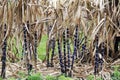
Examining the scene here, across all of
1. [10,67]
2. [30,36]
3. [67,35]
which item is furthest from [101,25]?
[10,67]

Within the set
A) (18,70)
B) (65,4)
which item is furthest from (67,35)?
(18,70)

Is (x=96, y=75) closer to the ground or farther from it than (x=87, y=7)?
closer to the ground

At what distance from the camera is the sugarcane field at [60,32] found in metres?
5.34

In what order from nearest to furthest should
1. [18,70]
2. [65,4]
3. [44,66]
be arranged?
[65,4] < [18,70] < [44,66]

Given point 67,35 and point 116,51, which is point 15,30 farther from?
point 116,51

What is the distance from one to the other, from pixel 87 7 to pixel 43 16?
1.90 ft

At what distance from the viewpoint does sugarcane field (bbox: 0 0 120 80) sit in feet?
17.5

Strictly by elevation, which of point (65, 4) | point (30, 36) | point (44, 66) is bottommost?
point (44, 66)

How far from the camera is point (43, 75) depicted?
567 cm

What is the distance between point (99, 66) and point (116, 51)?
0.90 m

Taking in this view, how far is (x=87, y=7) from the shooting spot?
583 cm

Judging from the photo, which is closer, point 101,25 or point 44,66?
point 101,25

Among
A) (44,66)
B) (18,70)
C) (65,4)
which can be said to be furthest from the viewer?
(44,66)

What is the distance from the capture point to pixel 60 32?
17.9 ft
